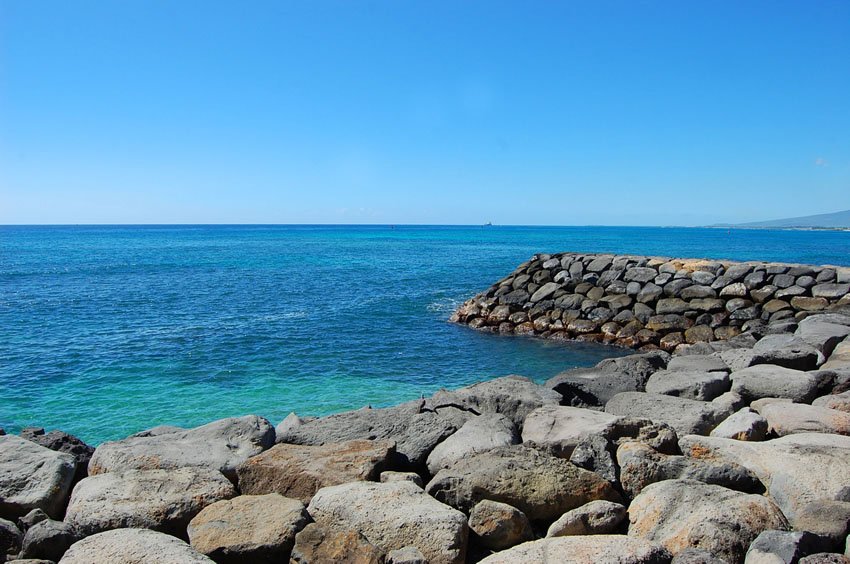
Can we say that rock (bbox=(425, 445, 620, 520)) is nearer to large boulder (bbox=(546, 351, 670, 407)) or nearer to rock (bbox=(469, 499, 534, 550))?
rock (bbox=(469, 499, 534, 550))

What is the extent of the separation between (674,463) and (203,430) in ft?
17.0

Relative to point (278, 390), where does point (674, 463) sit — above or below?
above

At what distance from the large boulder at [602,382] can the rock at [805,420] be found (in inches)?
89.5

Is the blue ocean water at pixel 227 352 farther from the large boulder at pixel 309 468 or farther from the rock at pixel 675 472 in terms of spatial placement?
the rock at pixel 675 472

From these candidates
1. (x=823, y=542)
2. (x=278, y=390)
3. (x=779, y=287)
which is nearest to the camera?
(x=823, y=542)

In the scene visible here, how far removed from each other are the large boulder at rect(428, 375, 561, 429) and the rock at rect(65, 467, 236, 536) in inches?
131

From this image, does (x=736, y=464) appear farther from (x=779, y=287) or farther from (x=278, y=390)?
(x=779, y=287)

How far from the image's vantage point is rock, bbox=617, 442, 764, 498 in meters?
5.50

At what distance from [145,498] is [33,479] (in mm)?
1360

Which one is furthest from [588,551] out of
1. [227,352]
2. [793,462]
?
[227,352]

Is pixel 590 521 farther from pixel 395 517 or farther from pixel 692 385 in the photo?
pixel 692 385

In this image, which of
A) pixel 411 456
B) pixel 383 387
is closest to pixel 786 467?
pixel 411 456

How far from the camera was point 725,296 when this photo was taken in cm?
1905

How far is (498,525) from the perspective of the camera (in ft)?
16.3
